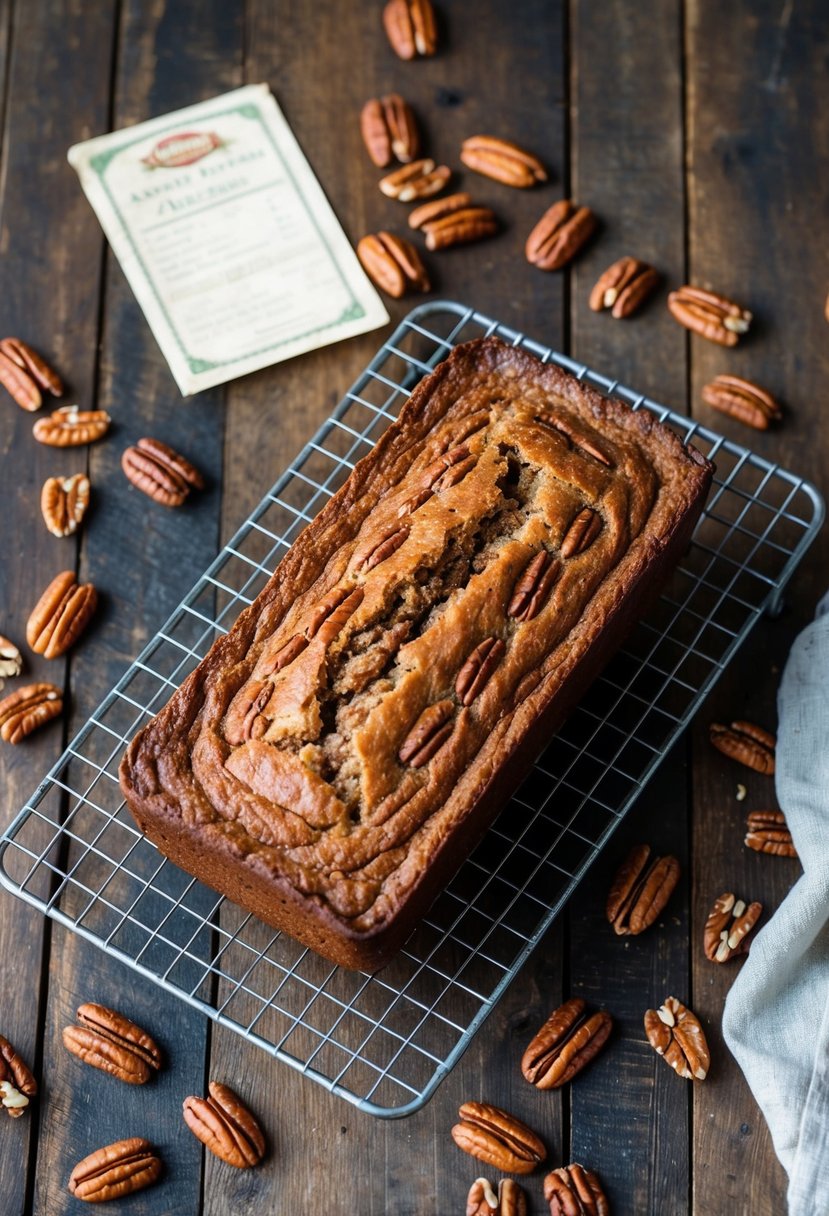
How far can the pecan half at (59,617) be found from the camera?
2562 mm

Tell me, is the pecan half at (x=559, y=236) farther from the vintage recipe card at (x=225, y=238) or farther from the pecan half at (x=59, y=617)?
the pecan half at (x=59, y=617)

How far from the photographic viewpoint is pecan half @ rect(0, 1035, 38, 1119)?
90.0 inches

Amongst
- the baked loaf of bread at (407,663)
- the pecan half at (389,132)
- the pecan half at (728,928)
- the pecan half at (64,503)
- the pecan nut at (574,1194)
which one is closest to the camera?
the baked loaf of bread at (407,663)

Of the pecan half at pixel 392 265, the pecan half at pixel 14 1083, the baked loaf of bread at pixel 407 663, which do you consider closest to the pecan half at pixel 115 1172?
the pecan half at pixel 14 1083

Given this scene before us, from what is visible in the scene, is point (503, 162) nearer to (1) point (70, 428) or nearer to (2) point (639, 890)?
(1) point (70, 428)

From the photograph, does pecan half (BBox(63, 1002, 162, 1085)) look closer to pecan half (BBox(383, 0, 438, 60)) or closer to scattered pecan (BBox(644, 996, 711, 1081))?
scattered pecan (BBox(644, 996, 711, 1081))

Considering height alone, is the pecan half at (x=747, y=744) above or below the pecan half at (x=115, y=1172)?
above

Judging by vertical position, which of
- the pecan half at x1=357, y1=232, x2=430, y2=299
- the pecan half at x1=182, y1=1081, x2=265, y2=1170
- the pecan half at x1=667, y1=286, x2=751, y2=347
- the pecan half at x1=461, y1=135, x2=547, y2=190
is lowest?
the pecan half at x1=182, y1=1081, x2=265, y2=1170

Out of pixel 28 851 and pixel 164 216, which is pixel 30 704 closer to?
pixel 28 851

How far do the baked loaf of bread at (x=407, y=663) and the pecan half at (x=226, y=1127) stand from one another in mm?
351

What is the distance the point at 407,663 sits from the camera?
211 centimetres

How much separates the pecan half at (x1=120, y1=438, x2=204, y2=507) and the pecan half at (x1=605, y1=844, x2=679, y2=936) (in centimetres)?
109

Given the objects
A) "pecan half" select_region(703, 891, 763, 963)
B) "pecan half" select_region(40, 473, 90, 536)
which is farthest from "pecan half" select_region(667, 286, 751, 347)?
"pecan half" select_region(40, 473, 90, 536)

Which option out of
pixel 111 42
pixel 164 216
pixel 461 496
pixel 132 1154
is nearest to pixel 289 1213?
pixel 132 1154
